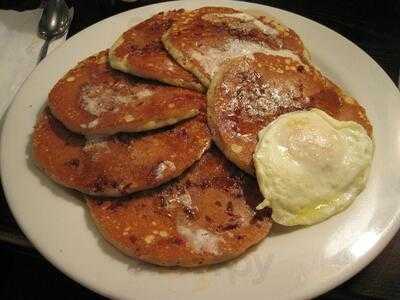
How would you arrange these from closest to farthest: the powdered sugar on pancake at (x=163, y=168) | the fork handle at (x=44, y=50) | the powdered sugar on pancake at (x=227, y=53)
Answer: the powdered sugar on pancake at (x=163, y=168)
the powdered sugar on pancake at (x=227, y=53)
the fork handle at (x=44, y=50)

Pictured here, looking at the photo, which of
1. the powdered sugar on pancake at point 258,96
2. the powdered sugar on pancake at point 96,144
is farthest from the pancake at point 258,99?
the powdered sugar on pancake at point 96,144

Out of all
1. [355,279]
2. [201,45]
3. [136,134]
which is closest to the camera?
[355,279]

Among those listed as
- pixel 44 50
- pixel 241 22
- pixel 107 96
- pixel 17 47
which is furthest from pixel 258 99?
pixel 17 47

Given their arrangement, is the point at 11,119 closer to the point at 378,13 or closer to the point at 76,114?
the point at 76,114

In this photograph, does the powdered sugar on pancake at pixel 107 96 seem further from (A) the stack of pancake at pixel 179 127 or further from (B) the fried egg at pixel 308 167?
(B) the fried egg at pixel 308 167

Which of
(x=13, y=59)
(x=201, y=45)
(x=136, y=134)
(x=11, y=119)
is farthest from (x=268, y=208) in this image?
(x=13, y=59)

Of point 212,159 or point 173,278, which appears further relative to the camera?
point 212,159

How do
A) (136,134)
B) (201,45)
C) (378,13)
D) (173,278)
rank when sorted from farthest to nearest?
1. (378,13)
2. (201,45)
3. (136,134)
4. (173,278)
